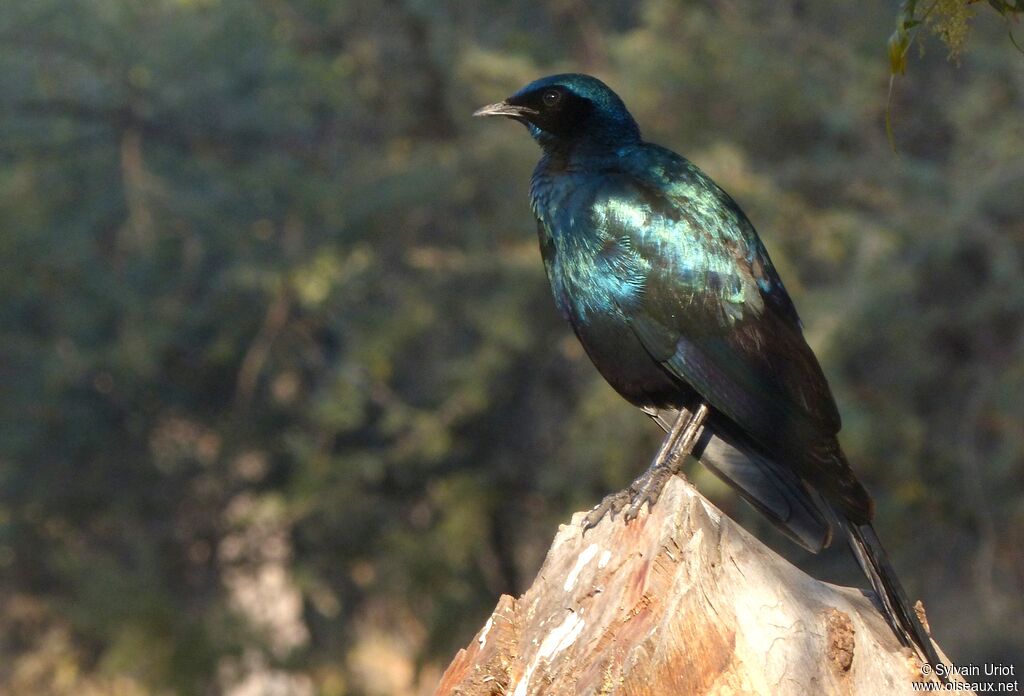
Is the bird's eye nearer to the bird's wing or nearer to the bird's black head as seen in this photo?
the bird's black head

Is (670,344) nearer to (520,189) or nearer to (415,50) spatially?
(520,189)

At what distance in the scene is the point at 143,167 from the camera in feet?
37.6

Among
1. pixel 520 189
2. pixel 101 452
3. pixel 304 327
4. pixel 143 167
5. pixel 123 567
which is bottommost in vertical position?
pixel 123 567

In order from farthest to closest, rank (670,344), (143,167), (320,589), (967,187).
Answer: (320,589)
(143,167)
(967,187)
(670,344)

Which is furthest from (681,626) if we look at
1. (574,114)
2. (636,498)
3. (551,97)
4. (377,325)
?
(377,325)

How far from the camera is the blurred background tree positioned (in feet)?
35.9

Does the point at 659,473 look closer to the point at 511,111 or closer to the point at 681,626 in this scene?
the point at 681,626

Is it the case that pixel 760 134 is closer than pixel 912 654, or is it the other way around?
pixel 912 654

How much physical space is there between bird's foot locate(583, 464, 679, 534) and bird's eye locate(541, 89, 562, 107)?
152 centimetres

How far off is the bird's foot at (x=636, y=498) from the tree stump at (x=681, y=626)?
6cm

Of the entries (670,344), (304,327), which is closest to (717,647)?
(670,344)

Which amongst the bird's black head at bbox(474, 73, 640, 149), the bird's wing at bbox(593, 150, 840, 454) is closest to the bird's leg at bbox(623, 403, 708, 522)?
the bird's wing at bbox(593, 150, 840, 454)

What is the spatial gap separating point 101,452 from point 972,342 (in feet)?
24.6

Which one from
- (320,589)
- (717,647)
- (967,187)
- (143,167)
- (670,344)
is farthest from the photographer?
(320,589)
